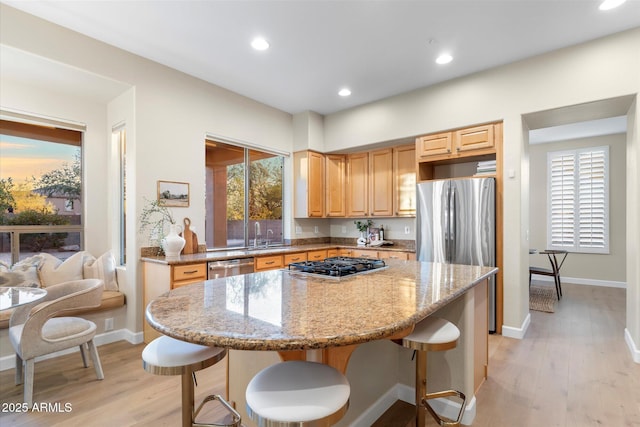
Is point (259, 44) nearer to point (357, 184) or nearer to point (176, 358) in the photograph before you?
point (357, 184)

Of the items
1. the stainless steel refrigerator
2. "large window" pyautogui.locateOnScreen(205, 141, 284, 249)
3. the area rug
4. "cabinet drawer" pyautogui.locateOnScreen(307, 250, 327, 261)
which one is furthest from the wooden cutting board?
the area rug

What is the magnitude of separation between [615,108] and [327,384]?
4.01 metres

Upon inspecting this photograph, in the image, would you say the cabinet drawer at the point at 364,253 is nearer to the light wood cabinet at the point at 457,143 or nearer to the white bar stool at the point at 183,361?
the light wood cabinet at the point at 457,143

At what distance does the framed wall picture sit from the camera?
11.7 feet

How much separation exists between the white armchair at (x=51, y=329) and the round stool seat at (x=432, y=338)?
2273 mm

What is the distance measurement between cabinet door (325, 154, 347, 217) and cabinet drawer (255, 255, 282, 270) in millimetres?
1410

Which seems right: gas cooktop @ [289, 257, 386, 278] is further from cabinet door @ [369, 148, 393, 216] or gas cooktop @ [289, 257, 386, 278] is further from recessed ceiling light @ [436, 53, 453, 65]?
cabinet door @ [369, 148, 393, 216]

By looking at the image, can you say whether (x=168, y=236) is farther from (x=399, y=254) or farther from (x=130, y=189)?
(x=399, y=254)

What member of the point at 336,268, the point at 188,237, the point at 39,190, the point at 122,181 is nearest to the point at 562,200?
the point at 336,268

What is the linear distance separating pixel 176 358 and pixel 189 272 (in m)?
1.96

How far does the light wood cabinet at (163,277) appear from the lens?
3.07m

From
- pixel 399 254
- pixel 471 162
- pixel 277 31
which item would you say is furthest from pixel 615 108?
pixel 277 31

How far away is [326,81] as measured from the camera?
398 cm

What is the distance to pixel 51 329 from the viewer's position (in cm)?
234
